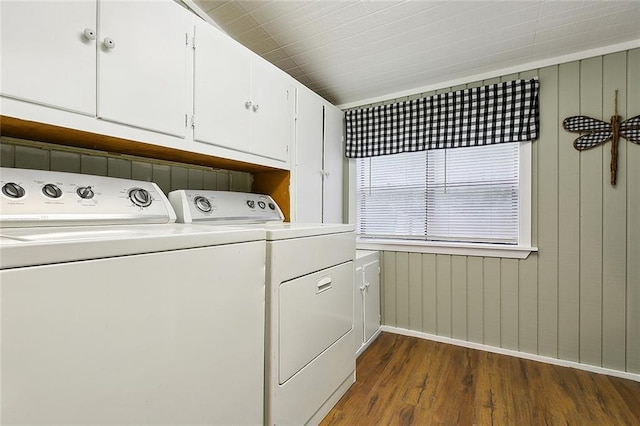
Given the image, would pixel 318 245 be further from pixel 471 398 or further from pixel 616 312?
pixel 616 312

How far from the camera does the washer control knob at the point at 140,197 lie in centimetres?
140

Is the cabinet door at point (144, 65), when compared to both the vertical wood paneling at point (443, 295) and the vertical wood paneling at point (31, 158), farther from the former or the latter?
the vertical wood paneling at point (443, 295)

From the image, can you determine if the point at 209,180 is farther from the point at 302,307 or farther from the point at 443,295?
the point at 443,295

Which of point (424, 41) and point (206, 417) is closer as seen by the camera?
point (206, 417)

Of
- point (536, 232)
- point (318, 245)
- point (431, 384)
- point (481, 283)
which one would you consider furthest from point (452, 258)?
point (318, 245)

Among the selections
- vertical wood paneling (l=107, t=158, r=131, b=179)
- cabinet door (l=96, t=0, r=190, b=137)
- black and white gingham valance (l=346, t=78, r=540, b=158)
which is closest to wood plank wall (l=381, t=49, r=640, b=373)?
black and white gingham valance (l=346, t=78, r=540, b=158)

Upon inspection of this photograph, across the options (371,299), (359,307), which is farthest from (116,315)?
(371,299)

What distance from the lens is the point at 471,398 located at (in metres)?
1.78

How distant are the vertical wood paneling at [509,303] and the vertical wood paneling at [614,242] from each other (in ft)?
1.65

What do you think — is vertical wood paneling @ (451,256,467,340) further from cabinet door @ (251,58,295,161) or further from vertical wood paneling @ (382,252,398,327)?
cabinet door @ (251,58,295,161)

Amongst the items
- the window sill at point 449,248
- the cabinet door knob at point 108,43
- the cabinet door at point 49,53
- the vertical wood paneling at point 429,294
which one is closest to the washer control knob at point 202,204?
the cabinet door at point 49,53

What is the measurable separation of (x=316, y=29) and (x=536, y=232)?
2121mm

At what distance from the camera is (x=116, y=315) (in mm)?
739

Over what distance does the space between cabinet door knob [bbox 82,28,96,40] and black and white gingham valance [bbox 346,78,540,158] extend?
2.16m
